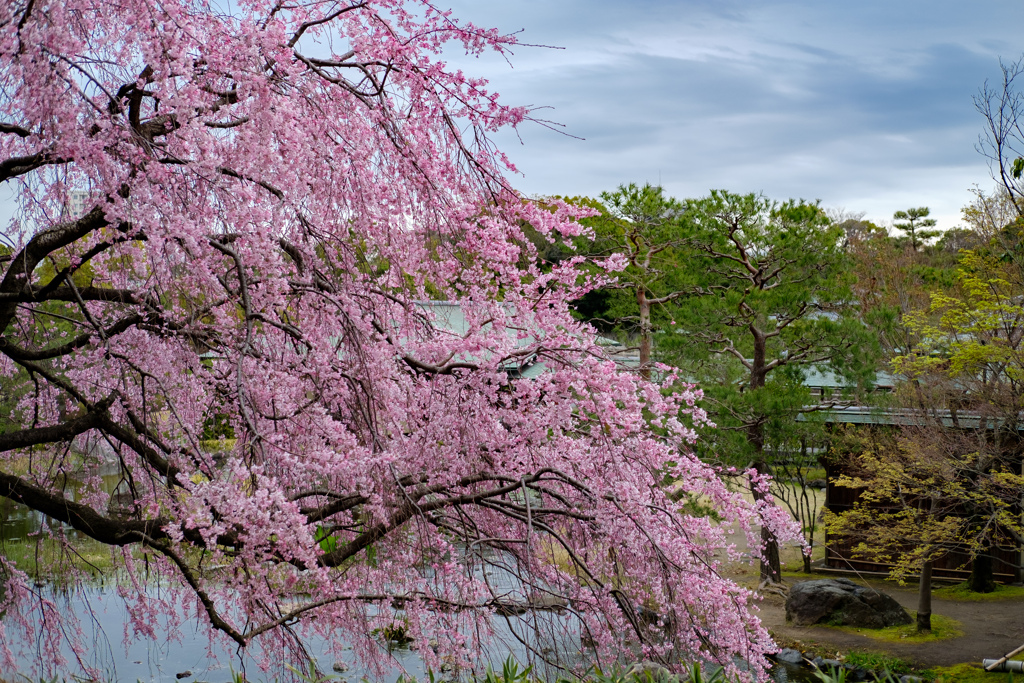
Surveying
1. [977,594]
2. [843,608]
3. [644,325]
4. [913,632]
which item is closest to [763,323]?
[644,325]

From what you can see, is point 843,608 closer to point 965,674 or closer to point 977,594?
point 965,674

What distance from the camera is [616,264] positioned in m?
4.67

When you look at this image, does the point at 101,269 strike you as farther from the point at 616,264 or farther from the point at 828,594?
the point at 828,594

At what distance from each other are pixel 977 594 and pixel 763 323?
513cm

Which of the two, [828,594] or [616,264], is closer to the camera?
[616,264]

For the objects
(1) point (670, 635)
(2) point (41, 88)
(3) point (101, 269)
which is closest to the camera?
(2) point (41, 88)

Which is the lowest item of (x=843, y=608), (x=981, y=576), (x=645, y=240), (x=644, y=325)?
(x=843, y=608)

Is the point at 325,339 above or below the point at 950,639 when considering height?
above

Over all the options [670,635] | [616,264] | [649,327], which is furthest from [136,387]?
[649,327]

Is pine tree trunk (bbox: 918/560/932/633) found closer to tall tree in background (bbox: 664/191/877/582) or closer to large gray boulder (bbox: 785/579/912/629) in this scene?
large gray boulder (bbox: 785/579/912/629)

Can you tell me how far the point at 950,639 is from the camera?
1016 centimetres

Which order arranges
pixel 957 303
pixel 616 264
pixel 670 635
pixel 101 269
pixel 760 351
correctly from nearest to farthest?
pixel 670 635 < pixel 616 264 < pixel 101 269 < pixel 957 303 < pixel 760 351

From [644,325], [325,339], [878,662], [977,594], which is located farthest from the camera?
[977,594]

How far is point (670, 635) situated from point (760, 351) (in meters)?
8.19
